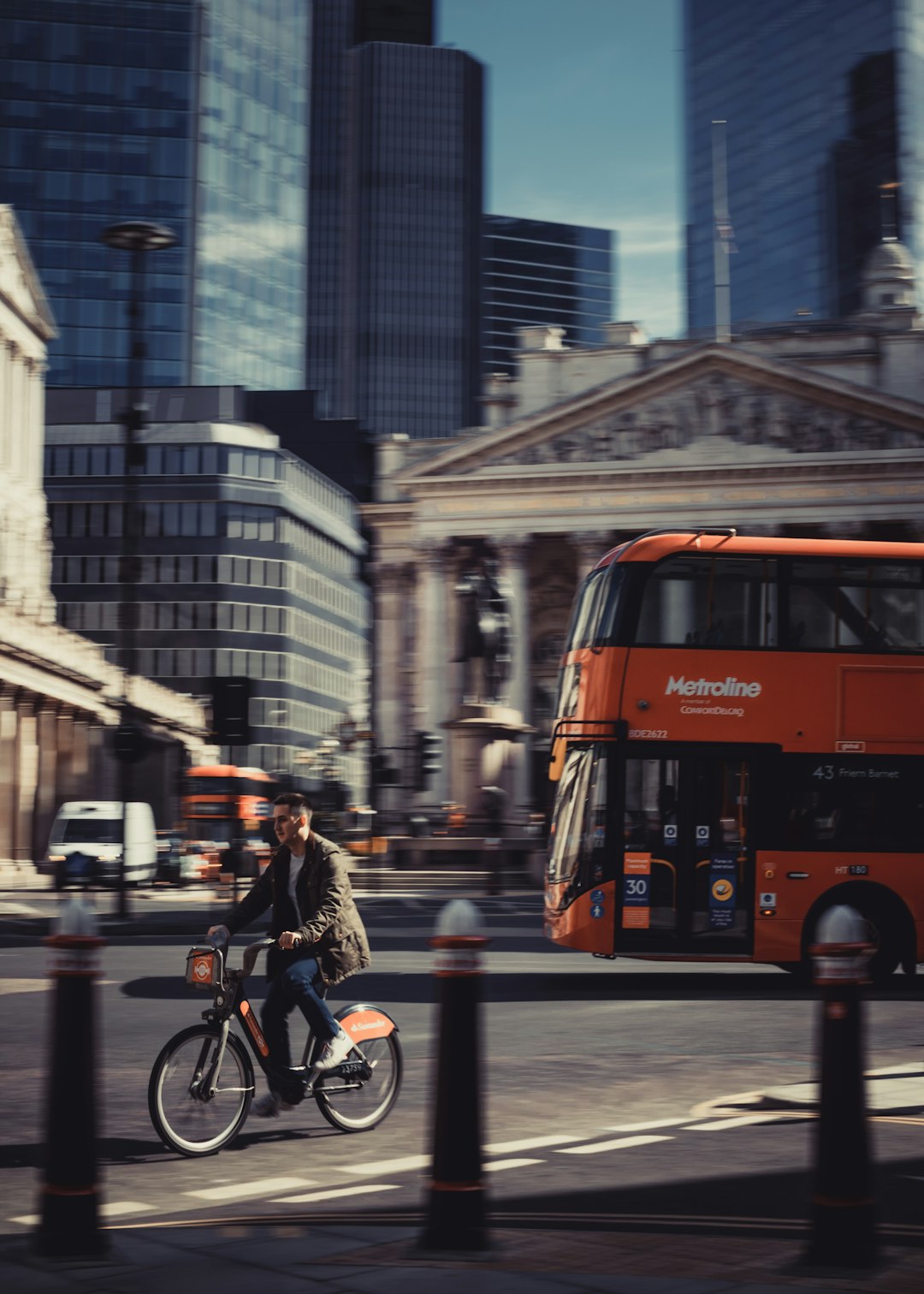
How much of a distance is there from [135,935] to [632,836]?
1026 centimetres

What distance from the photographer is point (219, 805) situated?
6175 centimetres

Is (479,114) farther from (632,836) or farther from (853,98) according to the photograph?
(632,836)

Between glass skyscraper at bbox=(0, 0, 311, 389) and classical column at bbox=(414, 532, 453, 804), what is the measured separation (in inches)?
1800

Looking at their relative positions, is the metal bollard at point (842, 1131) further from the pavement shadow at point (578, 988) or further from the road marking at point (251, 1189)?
the pavement shadow at point (578, 988)

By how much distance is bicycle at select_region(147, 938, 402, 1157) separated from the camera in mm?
8609

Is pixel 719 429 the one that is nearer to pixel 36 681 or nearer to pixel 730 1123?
pixel 36 681

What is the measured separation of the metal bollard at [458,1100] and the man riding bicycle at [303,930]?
2.51 meters

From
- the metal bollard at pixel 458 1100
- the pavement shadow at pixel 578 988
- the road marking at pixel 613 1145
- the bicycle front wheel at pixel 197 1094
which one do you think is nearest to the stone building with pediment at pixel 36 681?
the pavement shadow at pixel 578 988

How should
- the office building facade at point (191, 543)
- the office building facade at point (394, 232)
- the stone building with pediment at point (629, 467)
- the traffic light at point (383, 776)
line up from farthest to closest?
the office building facade at point (394, 232)
the office building facade at point (191, 543)
the stone building with pediment at point (629, 467)
the traffic light at point (383, 776)

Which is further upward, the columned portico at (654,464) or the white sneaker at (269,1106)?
the columned portico at (654,464)

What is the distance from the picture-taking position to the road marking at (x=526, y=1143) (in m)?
8.86

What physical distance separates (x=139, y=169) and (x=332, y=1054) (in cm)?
10738

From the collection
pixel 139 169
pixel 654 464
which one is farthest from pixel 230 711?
pixel 139 169


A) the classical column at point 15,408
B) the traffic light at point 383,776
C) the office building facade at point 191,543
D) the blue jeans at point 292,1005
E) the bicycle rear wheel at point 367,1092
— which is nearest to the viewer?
the blue jeans at point 292,1005
